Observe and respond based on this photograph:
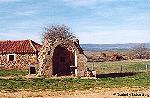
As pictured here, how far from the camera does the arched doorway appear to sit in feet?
145

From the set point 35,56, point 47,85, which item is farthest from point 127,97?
point 35,56

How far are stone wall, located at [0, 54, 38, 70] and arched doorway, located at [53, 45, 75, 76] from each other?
5.90 m

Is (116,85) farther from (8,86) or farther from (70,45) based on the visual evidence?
(70,45)

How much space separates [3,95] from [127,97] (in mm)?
8387

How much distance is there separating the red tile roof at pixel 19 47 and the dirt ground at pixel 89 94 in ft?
75.9

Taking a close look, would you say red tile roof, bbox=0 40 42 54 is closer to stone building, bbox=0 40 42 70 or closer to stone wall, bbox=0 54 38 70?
stone building, bbox=0 40 42 70

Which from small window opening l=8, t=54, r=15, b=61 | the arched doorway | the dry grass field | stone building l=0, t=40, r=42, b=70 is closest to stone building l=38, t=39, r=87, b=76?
the arched doorway

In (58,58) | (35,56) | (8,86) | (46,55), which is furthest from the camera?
(35,56)

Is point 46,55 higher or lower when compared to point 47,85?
higher

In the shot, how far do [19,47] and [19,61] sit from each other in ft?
7.00

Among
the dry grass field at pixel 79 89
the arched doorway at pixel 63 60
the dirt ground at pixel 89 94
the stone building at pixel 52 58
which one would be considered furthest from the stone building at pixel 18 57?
the dirt ground at pixel 89 94

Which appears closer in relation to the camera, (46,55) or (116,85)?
(116,85)

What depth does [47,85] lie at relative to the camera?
1220 inches

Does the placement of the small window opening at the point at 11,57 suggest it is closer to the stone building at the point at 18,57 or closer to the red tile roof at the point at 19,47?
the stone building at the point at 18,57
